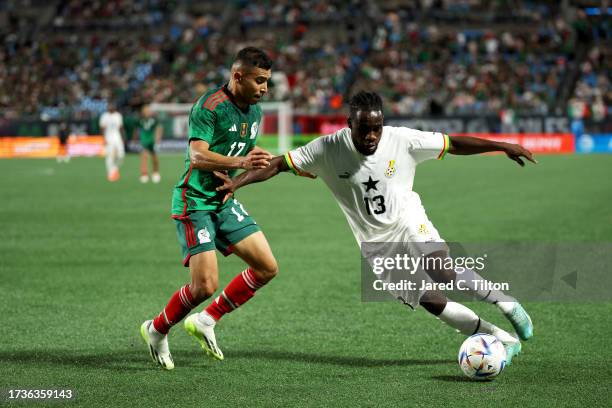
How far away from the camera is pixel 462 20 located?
44688mm

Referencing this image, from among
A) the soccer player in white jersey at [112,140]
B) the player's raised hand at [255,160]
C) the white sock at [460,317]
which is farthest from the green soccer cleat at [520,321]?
the soccer player in white jersey at [112,140]

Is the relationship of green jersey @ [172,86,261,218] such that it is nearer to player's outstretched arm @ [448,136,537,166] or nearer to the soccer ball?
player's outstretched arm @ [448,136,537,166]

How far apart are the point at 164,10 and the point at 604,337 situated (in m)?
46.7

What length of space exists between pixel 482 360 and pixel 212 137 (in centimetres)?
237

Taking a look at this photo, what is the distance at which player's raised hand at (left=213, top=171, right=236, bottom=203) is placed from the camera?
632 cm

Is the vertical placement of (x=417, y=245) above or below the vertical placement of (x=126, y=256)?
above

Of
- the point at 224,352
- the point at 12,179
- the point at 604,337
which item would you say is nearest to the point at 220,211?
the point at 224,352

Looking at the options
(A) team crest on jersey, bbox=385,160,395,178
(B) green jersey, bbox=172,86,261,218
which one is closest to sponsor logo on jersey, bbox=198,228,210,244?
(B) green jersey, bbox=172,86,261,218

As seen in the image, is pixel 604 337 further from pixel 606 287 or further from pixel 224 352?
pixel 224 352

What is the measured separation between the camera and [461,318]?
630 cm

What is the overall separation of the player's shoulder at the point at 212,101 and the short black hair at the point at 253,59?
0.27 m

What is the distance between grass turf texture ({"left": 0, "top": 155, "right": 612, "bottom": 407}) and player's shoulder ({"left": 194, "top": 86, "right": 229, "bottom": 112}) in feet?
5.96

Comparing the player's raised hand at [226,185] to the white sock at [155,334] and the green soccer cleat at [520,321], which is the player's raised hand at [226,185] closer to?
the white sock at [155,334]

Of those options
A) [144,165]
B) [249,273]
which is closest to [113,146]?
[144,165]
